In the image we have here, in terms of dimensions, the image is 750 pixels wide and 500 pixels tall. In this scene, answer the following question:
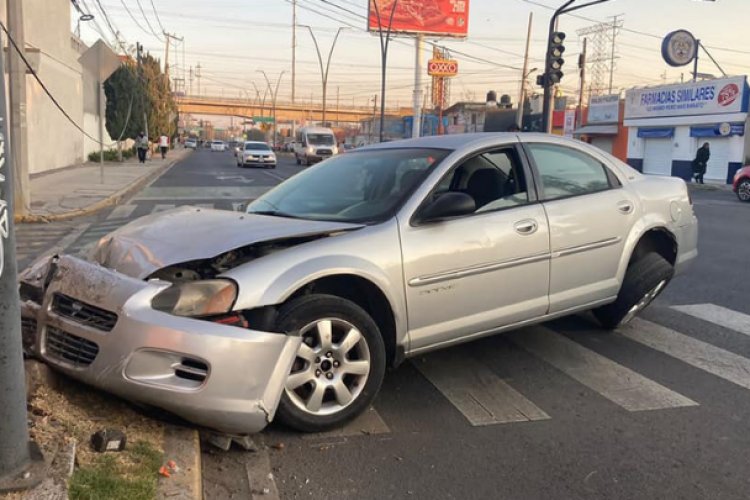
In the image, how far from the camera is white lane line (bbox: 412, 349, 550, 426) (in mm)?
4211

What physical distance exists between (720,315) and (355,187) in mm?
3847

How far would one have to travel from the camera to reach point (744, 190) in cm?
2028

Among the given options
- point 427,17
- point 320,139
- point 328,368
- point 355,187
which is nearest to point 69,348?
point 328,368

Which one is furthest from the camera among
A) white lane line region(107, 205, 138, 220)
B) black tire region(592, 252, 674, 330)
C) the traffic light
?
the traffic light

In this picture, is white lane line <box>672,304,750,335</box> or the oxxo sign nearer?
white lane line <box>672,304,750,335</box>

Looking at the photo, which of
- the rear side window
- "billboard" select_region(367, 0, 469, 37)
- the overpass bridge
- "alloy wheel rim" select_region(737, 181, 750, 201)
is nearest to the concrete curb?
the rear side window

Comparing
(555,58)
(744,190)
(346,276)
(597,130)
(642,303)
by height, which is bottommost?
(642,303)

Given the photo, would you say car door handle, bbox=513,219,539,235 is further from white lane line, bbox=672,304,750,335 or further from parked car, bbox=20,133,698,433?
white lane line, bbox=672,304,750,335

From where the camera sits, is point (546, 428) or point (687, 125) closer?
point (546, 428)

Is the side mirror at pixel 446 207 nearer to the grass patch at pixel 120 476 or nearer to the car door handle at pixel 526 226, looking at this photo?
the car door handle at pixel 526 226

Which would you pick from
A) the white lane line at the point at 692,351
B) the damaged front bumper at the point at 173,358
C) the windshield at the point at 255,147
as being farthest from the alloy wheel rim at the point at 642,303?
the windshield at the point at 255,147

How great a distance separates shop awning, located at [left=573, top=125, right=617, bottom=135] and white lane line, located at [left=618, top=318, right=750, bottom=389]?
3964cm

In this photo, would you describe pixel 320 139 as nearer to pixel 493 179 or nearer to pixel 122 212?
pixel 122 212

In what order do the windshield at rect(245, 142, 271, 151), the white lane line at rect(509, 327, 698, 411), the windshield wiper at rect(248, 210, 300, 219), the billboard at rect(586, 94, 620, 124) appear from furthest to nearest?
the billboard at rect(586, 94, 620, 124), the windshield at rect(245, 142, 271, 151), the windshield wiper at rect(248, 210, 300, 219), the white lane line at rect(509, 327, 698, 411)
